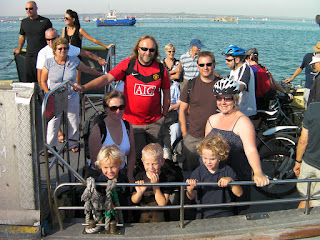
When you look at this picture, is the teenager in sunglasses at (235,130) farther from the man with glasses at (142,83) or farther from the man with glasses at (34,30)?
the man with glasses at (34,30)

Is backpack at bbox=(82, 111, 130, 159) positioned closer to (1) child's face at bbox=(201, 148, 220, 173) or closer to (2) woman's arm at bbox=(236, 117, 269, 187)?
(1) child's face at bbox=(201, 148, 220, 173)

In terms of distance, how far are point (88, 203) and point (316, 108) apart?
2.37 m

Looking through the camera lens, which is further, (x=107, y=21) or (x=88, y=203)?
(x=107, y=21)

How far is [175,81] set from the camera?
646cm

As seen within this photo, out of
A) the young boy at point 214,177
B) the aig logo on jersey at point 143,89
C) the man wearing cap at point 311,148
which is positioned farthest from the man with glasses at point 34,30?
the man wearing cap at point 311,148

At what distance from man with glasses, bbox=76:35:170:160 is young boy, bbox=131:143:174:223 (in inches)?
38.2

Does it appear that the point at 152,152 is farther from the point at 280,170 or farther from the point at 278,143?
the point at 278,143

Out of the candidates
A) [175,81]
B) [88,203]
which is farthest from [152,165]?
[175,81]

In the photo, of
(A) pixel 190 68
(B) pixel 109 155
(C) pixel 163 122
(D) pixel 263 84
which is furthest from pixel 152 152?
(A) pixel 190 68

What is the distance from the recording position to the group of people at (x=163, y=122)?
3.10 m

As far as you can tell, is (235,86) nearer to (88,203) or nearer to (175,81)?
(88,203)

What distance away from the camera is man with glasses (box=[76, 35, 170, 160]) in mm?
4020

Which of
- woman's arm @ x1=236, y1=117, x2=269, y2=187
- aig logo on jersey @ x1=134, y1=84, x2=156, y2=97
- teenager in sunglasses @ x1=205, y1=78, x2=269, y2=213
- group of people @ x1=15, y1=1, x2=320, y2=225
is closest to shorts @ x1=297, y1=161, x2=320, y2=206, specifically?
group of people @ x1=15, y1=1, x2=320, y2=225

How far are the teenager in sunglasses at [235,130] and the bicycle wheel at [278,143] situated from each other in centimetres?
146
